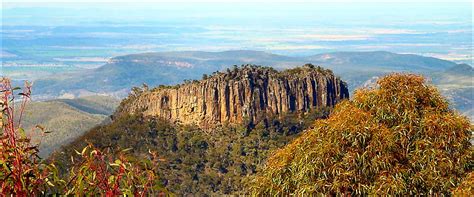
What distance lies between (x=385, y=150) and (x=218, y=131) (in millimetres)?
33779

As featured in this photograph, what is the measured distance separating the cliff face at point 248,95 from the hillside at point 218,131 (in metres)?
0.06

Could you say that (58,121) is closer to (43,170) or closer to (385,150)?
(385,150)

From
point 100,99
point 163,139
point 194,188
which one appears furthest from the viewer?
point 100,99

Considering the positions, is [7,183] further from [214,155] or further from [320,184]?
[214,155]

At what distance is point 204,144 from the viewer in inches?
1763

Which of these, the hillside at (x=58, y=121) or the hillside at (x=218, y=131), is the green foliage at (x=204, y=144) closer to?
the hillside at (x=218, y=131)

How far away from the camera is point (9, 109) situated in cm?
562

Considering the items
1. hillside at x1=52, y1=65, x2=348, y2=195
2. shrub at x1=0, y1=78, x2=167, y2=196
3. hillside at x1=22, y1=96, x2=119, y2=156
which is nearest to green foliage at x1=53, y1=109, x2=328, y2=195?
hillside at x1=52, y1=65, x2=348, y2=195

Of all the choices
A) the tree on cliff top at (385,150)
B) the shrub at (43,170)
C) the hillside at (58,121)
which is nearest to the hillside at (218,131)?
the tree on cliff top at (385,150)

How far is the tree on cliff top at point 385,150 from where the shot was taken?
11625mm

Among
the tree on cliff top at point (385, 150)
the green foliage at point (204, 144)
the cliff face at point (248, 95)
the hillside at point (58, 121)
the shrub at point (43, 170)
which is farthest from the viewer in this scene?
the hillside at point (58, 121)

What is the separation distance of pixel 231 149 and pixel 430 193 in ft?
106

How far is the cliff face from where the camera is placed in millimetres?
44531

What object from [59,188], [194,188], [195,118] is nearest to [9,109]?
[59,188]
